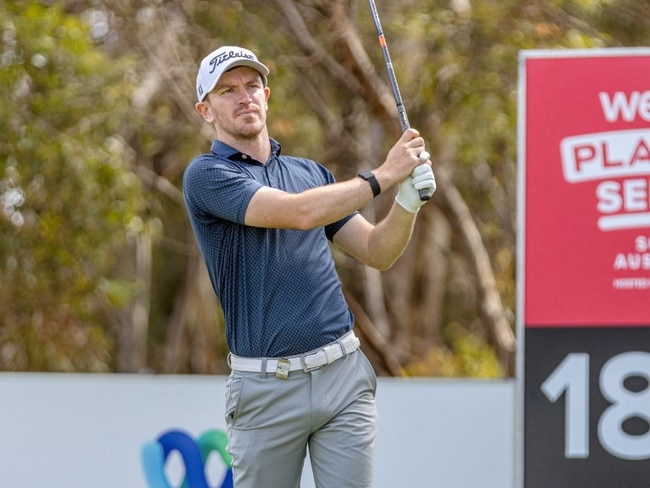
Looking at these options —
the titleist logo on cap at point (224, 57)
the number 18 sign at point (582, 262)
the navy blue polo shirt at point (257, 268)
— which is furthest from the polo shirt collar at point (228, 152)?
the number 18 sign at point (582, 262)

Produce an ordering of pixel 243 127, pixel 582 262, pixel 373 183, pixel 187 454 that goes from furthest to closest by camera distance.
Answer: pixel 187 454
pixel 582 262
pixel 243 127
pixel 373 183

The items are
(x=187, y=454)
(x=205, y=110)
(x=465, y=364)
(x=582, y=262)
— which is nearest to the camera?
(x=205, y=110)

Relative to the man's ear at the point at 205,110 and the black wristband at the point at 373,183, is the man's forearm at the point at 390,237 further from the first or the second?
the man's ear at the point at 205,110

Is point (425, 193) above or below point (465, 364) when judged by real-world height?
above

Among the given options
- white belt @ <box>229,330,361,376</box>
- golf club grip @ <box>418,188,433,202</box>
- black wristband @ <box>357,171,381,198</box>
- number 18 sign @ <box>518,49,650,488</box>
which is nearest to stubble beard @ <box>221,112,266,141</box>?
black wristband @ <box>357,171,381,198</box>

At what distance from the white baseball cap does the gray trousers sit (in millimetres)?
875

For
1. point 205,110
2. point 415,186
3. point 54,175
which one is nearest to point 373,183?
point 415,186

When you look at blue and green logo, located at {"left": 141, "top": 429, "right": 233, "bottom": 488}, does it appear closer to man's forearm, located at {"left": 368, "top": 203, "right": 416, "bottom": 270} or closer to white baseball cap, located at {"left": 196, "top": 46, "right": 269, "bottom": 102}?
man's forearm, located at {"left": 368, "top": 203, "right": 416, "bottom": 270}

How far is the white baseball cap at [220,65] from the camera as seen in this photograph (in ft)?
12.3

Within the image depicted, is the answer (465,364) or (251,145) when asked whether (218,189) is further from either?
(465,364)

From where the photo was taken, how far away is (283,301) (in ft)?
12.0

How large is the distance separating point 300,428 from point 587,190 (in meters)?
1.25

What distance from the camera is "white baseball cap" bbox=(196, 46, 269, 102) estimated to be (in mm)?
3764

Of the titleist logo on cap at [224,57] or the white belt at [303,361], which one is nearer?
the white belt at [303,361]
